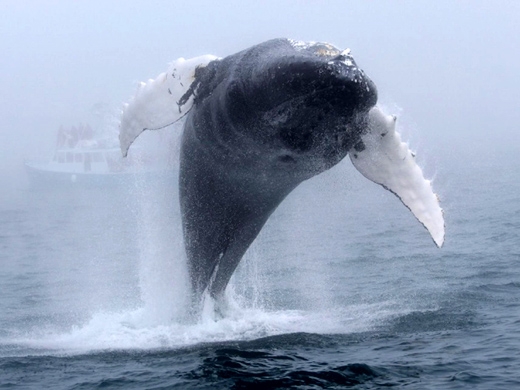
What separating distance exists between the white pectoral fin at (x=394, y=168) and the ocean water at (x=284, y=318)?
3.66 feet

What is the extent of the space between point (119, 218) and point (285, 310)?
1621 inches

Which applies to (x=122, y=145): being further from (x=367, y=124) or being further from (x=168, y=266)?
(x=367, y=124)

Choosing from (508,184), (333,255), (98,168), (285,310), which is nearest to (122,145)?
(285,310)

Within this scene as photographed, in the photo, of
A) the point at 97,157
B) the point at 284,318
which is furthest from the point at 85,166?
the point at 284,318

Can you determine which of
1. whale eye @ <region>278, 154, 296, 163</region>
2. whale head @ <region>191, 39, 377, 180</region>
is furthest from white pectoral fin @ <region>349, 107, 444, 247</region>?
whale eye @ <region>278, 154, 296, 163</region>

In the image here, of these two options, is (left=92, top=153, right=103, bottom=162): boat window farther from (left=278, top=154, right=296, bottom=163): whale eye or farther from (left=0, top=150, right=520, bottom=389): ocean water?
(left=278, top=154, right=296, bottom=163): whale eye

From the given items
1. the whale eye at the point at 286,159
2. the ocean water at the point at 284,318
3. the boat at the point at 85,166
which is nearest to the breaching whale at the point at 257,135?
the whale eye at the point at 286,159

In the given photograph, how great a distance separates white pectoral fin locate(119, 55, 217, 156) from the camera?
11898mm

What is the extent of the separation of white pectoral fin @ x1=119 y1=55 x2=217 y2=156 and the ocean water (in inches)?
76.0

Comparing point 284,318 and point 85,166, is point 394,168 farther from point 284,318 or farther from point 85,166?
point 85,166

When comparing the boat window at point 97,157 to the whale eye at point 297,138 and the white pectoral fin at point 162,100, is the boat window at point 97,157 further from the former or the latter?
the whale eye at point 297,138

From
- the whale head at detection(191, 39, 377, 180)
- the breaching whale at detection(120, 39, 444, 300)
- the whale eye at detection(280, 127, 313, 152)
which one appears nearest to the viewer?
the whale head at detection(191, 39, 377, 180)

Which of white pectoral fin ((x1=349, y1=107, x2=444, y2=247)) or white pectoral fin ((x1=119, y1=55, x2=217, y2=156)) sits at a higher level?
white pectoral fin ((x1=119, y1=55, x2=217, y2=156))

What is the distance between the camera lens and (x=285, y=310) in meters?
16.5
